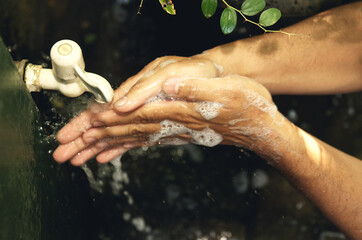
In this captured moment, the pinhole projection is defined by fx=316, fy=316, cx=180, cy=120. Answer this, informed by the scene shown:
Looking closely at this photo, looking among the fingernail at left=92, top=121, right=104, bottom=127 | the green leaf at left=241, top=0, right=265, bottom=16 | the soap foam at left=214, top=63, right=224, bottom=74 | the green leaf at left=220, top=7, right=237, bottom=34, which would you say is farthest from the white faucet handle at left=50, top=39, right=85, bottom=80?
the soap foam at left=214, top=63, right=224, bottom=74

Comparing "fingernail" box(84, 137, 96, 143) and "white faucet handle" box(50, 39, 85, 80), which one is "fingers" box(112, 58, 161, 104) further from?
"white faucet handle" box(50, 39, 85, 80)

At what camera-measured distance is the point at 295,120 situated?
2432mm

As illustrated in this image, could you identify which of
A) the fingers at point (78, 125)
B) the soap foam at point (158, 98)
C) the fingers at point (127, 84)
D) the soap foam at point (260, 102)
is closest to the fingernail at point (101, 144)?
the fingers at point (78, 125)

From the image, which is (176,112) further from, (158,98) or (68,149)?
(68,149)

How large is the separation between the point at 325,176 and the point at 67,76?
1260mm

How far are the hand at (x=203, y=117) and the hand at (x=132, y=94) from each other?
36 mm

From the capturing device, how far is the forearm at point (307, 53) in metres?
1.77

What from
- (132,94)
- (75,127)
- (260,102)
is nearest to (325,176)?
(260,102)

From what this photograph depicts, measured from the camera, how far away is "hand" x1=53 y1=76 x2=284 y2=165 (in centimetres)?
137

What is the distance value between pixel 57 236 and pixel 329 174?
4.36 feet

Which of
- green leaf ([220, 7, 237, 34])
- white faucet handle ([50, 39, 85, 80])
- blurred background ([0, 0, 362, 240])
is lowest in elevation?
blurred background ([0, 0, 362, 240])

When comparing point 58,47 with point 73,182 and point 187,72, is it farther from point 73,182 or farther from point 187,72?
point 73,182

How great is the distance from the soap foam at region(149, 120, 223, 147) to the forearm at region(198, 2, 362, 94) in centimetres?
37

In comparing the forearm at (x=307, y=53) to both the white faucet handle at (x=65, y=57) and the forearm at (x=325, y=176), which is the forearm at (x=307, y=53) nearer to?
the forearm at (x=325, y=176)
